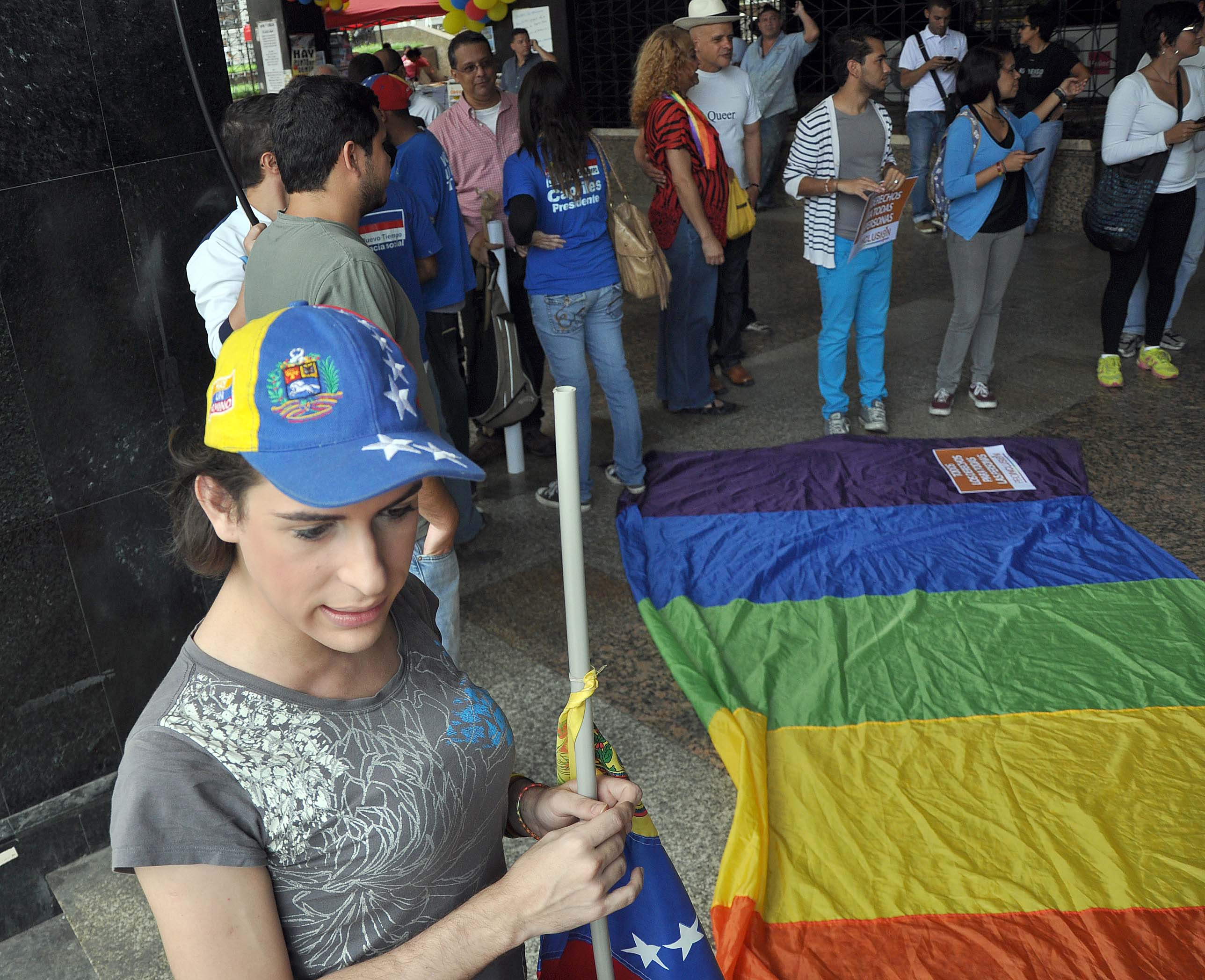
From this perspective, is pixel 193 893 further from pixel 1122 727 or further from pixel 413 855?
pixel 1122 727

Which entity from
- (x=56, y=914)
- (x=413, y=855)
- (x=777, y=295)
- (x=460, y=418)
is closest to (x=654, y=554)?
(x=460, y=418)

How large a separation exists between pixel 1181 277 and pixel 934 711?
418 centimetres

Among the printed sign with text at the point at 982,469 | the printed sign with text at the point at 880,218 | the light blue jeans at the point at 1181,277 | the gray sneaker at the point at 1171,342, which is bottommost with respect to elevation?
the printed sign with text at the point at 982,469

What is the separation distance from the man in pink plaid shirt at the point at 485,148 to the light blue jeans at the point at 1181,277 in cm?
344

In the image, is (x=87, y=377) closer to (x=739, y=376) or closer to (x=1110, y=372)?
(x=739, y=376)

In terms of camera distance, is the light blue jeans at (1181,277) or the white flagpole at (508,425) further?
the light blue jeans at (1181,277)

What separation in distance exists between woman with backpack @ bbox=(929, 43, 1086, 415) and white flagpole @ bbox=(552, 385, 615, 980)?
15.0ft

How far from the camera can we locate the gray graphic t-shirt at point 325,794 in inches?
41.8

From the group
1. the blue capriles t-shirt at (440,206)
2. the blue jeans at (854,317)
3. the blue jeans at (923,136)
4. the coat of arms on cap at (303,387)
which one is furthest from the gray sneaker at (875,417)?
the coat of arms on cap at (303,387)

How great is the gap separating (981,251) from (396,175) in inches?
117

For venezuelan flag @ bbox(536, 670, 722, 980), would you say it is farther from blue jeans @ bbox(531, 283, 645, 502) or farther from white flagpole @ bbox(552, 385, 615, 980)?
blue jeans @ bbox(531, 283, 645, 502)

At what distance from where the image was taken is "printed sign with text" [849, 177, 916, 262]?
506 cm

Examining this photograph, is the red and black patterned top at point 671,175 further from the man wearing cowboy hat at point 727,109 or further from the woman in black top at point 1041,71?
the woman in black top at point 1041,71

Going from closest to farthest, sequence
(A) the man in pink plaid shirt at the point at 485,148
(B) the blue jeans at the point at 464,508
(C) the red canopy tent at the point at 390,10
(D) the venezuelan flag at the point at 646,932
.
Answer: (D) the venezuelan flag at the point at 646,932 < (B) the blue jeans at the point at 464,508 < (A) the man in pink plaid shirt at the point at 485,148 < (C) the red canopy tent at the point at 390,10
